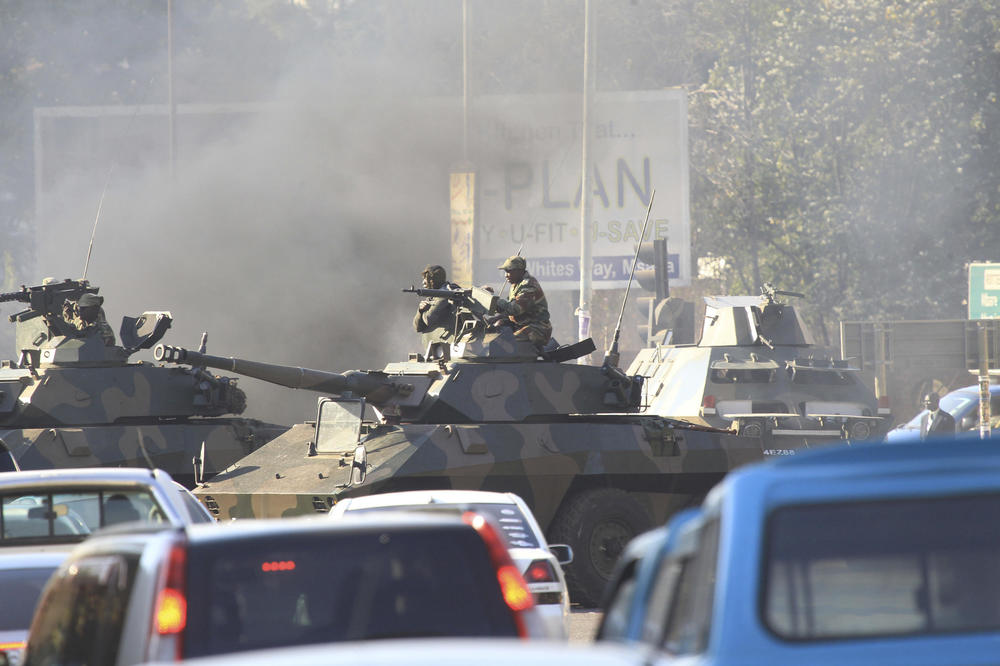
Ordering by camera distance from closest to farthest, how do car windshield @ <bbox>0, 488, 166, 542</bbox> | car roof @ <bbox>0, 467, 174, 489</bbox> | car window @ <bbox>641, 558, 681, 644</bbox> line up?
car window @ <bbox>641, 558, 681, 644</bbox> → car roof @ <bbox>0, 467, 174, 489</bbox> → car windshield @ <bbox>0, 488, 166, 542</bbox>

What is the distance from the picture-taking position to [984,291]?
29.0 metres

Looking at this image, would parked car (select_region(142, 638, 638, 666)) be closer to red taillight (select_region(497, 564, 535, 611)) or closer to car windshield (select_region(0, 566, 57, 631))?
red taillight (select_region(497, 564, 535, 611))

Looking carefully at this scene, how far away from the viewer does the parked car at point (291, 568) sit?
4.90m

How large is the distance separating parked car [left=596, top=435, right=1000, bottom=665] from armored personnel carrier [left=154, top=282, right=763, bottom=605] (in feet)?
33.4

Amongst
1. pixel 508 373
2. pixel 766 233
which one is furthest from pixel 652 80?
pixel 508 373

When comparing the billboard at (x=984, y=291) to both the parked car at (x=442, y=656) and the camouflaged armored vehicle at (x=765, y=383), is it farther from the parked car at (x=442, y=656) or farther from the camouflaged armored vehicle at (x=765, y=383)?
the parked car at (x=442, y=656)

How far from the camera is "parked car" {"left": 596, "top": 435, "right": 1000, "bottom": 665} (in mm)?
3742

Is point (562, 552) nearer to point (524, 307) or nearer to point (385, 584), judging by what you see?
point (385, 584)

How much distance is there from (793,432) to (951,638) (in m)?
17.1

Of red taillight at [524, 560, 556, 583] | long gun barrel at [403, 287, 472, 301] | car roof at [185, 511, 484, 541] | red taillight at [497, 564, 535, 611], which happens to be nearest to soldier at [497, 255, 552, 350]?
long gun barrel at [403, 287, 472, 301]

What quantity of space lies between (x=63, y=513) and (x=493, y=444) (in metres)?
6.79

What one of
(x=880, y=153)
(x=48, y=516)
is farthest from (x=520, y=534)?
(x=880, y=153)

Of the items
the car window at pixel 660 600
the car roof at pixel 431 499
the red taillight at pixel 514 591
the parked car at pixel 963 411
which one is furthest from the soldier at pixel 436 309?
the car window at pixel 660 600

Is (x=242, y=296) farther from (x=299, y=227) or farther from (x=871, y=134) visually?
(x=871, y=134)
